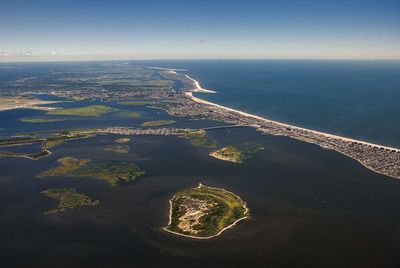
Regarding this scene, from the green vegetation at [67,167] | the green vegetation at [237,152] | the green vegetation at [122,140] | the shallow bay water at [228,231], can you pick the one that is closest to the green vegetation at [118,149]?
the shallow bay water at [228,231]

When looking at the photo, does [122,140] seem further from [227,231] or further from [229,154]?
[227,231]

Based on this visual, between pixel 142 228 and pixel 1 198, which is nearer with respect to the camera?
pixel 142 228

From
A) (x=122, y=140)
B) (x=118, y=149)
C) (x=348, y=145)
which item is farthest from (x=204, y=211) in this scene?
(x=348, y=145)

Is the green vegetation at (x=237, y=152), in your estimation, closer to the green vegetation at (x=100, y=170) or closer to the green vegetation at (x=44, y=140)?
the green vegetation at (x=100, y=170)

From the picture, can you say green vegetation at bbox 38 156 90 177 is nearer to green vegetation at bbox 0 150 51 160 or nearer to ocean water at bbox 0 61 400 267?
ocean water at bbox 0 61 400 267

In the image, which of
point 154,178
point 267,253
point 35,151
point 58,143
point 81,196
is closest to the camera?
point 267,253

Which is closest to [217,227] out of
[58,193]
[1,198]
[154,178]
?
[154,178]

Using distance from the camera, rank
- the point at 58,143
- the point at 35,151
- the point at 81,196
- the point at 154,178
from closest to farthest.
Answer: the point at 81,196 → the point at 154,178 → the point at 35,151 → the point at 58,143

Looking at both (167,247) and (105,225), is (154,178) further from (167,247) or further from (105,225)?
(167,247)
